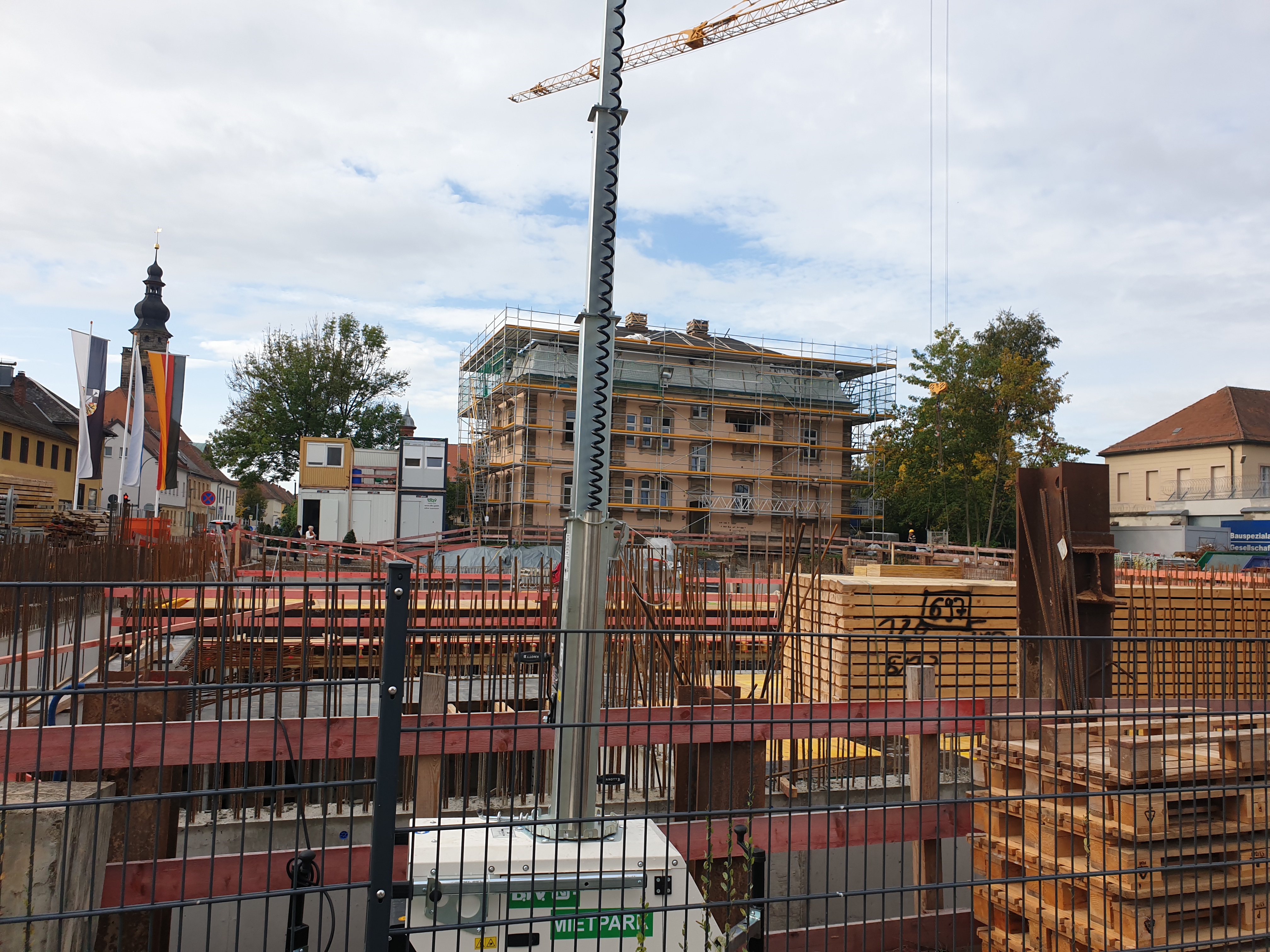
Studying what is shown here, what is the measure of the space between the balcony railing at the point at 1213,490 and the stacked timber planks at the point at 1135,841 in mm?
54285

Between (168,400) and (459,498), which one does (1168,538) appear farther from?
(168,400)

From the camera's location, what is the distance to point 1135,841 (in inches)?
149

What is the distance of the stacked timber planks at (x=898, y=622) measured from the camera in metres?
9.19

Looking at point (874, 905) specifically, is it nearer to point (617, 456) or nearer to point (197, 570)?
point (197, 570)

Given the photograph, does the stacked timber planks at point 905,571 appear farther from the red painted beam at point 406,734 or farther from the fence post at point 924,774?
the red painted beam at point 406,734

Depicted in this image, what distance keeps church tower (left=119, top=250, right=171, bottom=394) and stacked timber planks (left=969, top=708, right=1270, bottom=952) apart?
3349 inches

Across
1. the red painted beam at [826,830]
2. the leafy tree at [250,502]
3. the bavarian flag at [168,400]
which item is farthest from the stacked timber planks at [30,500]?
the leafy tree at [250,502]

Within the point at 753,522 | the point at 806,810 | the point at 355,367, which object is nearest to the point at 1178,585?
the point at 806,810

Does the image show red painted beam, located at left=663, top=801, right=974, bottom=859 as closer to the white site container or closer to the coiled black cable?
the white site container

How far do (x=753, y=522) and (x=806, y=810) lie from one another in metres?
46.2

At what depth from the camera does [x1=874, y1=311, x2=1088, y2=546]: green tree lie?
40.8 meters

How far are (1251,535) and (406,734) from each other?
49269 mm

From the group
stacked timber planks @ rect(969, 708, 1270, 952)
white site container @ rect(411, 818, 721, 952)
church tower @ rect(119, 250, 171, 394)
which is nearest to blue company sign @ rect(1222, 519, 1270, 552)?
stacked timber planks @ rect(969, 708, 1270, 952)

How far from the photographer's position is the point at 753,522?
1923 inches
